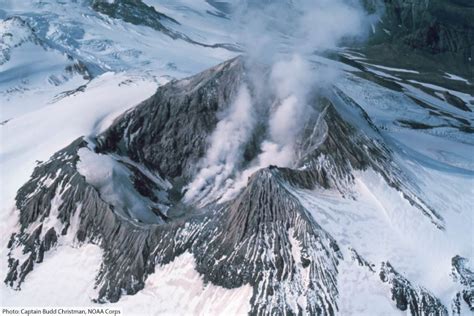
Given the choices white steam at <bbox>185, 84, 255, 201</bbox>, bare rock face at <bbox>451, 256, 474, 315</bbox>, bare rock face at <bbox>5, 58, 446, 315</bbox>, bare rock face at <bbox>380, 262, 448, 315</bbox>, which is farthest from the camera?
white steam at <bbox>185, 84, 255, 201</bbox>

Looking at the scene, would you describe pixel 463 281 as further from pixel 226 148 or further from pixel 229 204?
pixel 226 148

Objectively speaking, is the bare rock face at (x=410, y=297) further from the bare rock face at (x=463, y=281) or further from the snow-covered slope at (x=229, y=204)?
the bare rock face at (x=463, y=281)

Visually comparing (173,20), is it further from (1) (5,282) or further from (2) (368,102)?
(1) (5,282)

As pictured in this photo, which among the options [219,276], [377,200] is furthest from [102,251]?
[377,200]

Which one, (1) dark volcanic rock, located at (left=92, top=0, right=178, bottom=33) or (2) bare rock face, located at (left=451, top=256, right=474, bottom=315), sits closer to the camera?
→ (2) bare rock face, located at (left=451, top=256, right=474, bottom=315)

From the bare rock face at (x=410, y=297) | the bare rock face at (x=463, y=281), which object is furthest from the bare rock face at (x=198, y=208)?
the bare rock face at (x=463, y=281)

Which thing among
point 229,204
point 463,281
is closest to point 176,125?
point 229,204

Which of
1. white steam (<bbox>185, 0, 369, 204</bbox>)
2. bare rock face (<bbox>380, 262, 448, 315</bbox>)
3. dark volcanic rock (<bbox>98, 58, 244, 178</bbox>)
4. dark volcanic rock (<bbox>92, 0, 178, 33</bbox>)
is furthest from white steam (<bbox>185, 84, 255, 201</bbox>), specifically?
dark volcanic rock (<bbox>92, 0, 178, 33</bbox>)

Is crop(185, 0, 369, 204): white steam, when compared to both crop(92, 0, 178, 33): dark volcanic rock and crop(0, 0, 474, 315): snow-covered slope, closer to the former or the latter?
crop(0, 0, 474, 315): snow-covered slope
